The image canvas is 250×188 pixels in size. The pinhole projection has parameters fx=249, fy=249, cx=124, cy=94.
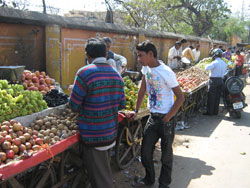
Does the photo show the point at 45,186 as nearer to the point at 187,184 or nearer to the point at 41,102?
the point at 41,102

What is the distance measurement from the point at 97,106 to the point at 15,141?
0.94 m

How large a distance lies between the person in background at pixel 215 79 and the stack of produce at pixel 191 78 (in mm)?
450

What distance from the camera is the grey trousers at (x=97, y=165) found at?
2.76 m

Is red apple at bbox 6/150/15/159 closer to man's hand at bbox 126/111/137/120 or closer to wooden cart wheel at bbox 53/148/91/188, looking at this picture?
wooden cart wheel at bbox 53/148/91/188

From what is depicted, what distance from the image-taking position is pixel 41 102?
141 inches

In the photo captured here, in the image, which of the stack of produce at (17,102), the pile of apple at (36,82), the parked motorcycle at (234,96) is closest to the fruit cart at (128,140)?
the stack of produce at (17,102)

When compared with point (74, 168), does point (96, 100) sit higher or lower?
higher

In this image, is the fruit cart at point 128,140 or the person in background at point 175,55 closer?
the fruit cart at point 128,140

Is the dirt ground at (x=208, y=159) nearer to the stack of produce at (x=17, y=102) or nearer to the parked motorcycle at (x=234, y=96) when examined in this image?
the parked motorcycle at (x=234, y=96)

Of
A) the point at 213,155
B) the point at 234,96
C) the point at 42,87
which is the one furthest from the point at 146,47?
the point at 234,96

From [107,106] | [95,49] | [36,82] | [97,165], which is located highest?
[95,49]

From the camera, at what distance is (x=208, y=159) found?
4.76 meters

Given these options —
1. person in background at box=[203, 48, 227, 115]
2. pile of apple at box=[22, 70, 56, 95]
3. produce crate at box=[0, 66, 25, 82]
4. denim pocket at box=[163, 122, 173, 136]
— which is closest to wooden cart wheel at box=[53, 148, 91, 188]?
denim pocket at box=[163, 122, 173, 136]

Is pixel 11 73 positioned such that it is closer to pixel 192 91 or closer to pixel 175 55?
pixel 192 91
